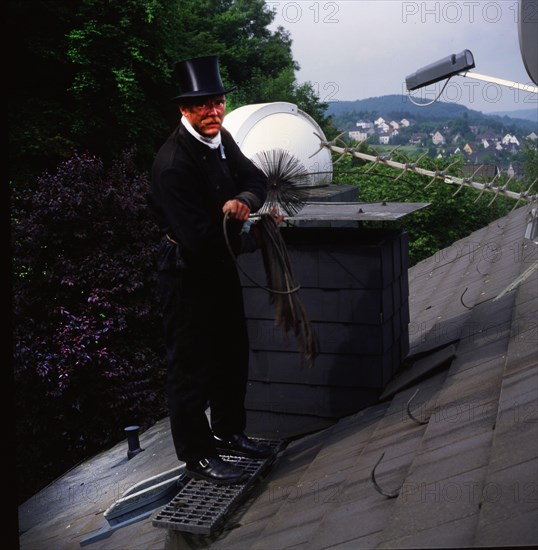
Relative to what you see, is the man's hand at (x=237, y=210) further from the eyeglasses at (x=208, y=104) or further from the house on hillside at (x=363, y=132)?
the house on hillside at (x=363, y=132)

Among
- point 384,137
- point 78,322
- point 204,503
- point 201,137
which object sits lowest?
point 78,322

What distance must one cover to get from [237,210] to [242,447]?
114cm

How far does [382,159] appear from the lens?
20.0 ft

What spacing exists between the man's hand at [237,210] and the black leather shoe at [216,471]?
102cm

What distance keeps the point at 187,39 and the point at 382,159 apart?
23550mm

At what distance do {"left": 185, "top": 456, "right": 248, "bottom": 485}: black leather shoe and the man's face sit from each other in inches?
52.1

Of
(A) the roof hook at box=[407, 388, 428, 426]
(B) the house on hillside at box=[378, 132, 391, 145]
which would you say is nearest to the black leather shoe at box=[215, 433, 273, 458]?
(A) the roof hook at box=[407, 388, 428, 426]

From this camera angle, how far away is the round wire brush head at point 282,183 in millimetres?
3629

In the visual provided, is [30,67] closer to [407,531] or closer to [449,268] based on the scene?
[449,268]

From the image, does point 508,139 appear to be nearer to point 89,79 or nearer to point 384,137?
point 89,79

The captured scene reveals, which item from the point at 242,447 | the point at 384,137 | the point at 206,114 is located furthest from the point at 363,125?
the point at 206,114

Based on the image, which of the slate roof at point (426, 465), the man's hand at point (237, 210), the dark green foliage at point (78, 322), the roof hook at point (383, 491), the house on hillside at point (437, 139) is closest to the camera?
the slate roof at point (426, 465)

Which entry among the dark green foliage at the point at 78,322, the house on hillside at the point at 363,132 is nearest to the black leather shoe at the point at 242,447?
the house on hillside at the point at 363,132

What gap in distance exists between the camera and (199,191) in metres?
3.30
